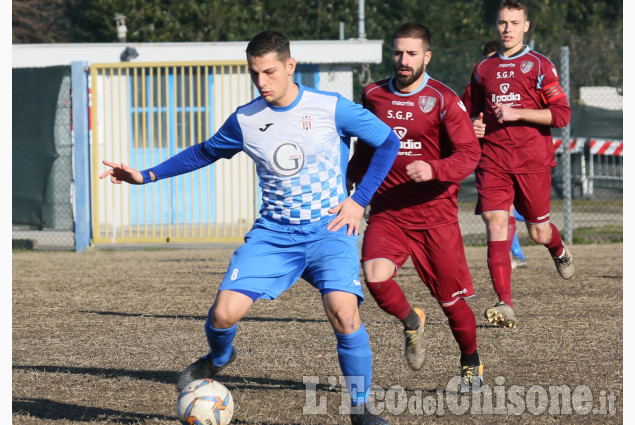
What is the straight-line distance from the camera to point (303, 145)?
5547 mm

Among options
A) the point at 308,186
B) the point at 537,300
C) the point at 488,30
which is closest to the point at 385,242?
the point at 308,186

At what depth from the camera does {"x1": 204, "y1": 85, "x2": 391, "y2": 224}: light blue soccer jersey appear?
5555mm

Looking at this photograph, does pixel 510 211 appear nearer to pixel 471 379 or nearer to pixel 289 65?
pixel 471 379

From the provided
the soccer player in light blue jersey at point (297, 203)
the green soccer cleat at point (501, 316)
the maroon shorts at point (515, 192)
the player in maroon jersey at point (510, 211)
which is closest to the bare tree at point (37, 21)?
the player in maroon jersey at point (510, 211)

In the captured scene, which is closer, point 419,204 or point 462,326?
point 462,326

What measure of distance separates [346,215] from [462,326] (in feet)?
4.36

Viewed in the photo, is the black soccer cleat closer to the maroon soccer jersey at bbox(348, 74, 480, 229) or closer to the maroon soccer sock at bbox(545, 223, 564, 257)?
the maroon soccer jersey at bbox(348, 74, 480, 229)

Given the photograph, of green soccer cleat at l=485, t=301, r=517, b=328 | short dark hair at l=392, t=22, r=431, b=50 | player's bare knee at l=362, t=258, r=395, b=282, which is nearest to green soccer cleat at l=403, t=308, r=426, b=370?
player's bare knee at l=362, t=258, r=395, b=282

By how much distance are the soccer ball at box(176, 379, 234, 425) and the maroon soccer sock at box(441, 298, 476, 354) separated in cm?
171

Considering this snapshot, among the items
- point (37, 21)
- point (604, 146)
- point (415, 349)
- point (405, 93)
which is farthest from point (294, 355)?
point (37, 21)

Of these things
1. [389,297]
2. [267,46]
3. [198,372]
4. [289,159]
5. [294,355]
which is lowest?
[294,355]

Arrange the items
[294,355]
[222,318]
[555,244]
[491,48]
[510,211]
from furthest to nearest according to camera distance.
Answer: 1. [491,48]
2. [510,211]
3. [555,244]
4. [294,355]
5. [222,318]

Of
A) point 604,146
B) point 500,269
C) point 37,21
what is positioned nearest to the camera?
point 500,269

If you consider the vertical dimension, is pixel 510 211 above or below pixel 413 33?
below
